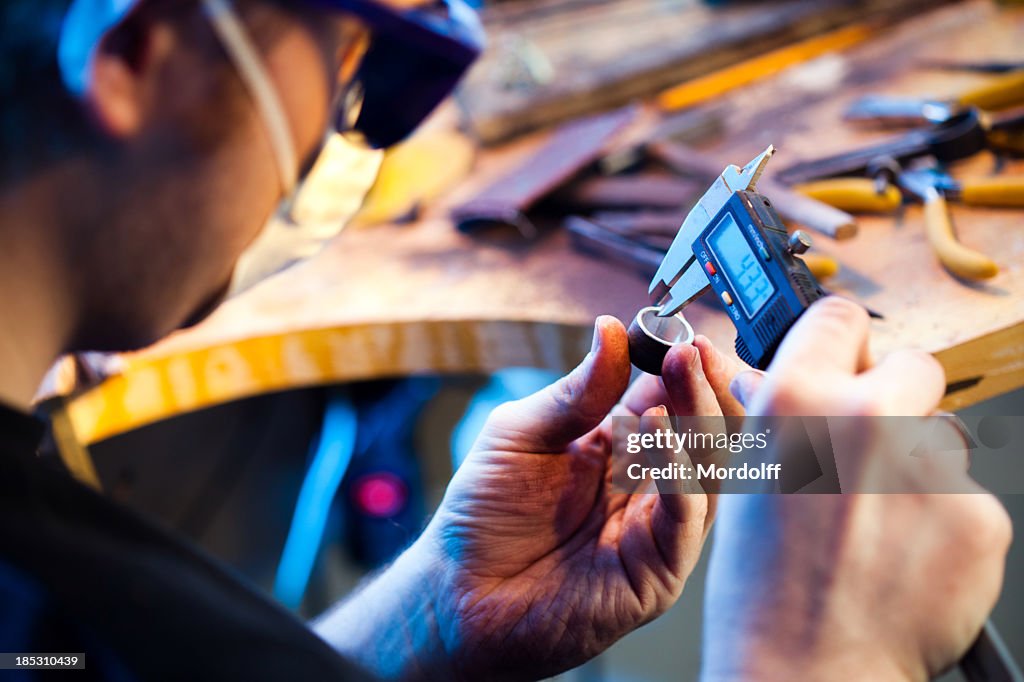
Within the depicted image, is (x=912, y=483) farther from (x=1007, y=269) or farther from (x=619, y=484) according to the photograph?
(x=1007, y=269)

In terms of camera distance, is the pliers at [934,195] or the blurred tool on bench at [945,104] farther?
the blurred tool on bench at [945,104]

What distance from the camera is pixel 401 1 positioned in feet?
2.10

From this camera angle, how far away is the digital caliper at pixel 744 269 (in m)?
0.53

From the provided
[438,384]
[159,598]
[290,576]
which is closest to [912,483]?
[159,598]

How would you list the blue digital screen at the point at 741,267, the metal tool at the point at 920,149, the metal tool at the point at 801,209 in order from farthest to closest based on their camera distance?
the metal tool at the point at 920,149 < the metal tool at the point at 801,209 < the blue digital screen at the point at 741,267

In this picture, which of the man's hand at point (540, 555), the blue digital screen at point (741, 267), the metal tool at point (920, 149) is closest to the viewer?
the blue digital screen at point (741, 267)

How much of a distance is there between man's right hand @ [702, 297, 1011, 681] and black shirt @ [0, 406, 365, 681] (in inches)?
11.0

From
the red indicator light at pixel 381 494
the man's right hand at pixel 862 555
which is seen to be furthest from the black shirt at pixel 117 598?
the red indicator light at pixel 381 494

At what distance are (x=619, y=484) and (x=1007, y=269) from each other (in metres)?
0.51

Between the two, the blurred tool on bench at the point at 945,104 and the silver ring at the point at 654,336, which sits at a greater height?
the silver ring at the point at 654,336

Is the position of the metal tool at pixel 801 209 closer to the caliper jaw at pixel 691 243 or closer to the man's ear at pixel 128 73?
the caliper jaw at pixel 691 243

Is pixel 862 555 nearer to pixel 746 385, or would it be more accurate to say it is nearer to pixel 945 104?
pixel 746 385

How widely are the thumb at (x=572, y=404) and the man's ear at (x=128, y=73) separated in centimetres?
37

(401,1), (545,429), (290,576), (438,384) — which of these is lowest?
(290,576)
